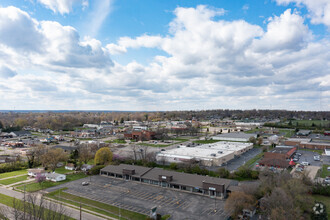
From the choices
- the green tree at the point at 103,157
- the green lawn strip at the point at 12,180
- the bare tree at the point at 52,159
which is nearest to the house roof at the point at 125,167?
the green tree at the point at 103,157

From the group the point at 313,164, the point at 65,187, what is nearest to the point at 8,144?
the point at 65,187

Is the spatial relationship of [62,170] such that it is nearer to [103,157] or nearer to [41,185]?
[103,157]

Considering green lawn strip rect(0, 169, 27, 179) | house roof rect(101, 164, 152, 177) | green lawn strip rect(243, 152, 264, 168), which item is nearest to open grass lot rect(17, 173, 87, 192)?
house roof rect(101, 164, 152, 177)

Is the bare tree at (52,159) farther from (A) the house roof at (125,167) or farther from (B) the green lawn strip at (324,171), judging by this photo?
(B) the green lawn strip at (324,171)

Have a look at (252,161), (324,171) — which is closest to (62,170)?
(252,161)

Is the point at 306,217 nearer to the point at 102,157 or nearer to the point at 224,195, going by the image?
the point at 224,195

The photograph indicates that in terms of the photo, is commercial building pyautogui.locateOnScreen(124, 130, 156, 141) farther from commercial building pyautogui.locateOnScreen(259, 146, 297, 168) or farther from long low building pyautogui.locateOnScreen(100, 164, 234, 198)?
commercial building pyautogui.locateOnScreen(259, 146, 297, 168)
